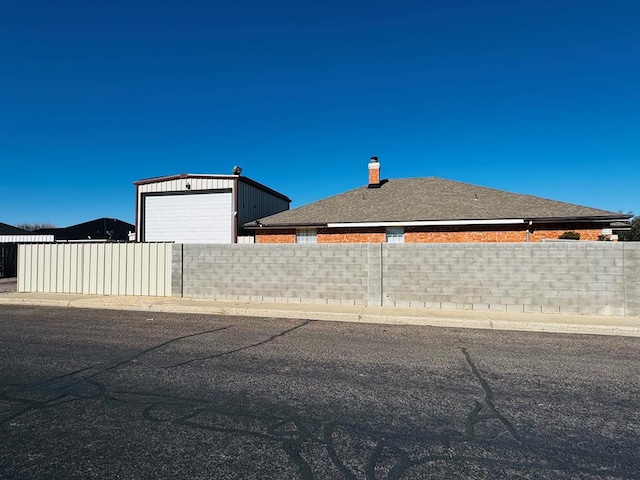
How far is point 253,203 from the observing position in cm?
2475

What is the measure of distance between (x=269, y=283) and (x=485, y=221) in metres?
9.65

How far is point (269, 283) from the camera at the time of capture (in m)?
13.6

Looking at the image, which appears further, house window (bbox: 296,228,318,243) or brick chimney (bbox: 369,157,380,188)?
brick chimney (bbox: 369,157,380,188)

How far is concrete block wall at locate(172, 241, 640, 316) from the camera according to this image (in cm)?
1110

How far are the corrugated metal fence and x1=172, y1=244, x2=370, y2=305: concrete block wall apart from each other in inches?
36.2

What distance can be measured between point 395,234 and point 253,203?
9925mm

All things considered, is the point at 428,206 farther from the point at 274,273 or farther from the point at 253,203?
the point at 253,203

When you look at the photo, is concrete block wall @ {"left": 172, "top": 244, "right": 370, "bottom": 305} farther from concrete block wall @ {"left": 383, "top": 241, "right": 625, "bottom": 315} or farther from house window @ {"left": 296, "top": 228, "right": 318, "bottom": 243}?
house window @ {"left": 296, "top": 228, "right": 318, "bottom": 243}

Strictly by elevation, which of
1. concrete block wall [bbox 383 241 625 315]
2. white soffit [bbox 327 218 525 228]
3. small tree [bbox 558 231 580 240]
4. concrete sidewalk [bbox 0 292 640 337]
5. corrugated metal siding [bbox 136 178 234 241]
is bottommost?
concrete sidewalk [bbox 0 292 640 337]

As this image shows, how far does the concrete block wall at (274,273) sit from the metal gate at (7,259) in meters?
14.8

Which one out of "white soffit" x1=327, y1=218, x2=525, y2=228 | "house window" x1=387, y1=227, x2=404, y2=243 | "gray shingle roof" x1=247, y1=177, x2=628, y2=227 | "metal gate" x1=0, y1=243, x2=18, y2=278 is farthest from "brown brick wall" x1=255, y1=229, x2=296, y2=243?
"metal gate" x1=0, y1=243, x2=18, y2=278

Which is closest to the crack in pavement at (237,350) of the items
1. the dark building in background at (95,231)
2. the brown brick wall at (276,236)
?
the brown brick wall at (276,236)

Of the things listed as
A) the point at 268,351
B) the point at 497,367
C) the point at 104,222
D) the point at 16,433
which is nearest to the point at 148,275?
the point at 268,351

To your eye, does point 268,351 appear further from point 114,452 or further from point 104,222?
point 104,222
